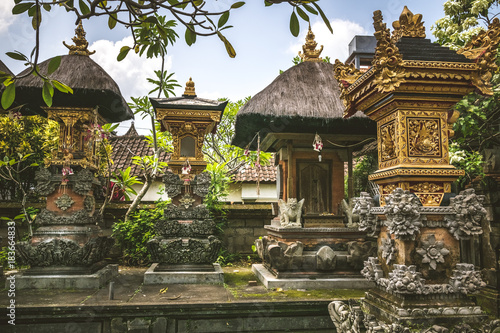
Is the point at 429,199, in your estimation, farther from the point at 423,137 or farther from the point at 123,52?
the point at 123,52

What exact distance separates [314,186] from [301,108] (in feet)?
5.81

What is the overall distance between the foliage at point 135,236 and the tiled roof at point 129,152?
2.49 metres

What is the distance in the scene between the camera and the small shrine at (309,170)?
620 centimetres

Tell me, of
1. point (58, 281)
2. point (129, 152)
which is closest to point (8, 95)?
point (58, 281)

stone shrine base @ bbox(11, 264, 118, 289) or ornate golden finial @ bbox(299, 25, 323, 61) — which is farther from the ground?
ornate golden finial @ bbox(299, 25, 323, 61)

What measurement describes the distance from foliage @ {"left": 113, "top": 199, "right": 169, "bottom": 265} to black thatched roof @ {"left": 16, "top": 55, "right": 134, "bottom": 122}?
9.89 ft

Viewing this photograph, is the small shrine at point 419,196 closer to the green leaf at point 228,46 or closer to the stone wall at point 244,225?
the green leaf at point 228,46

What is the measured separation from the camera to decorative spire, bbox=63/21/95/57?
23.4ft

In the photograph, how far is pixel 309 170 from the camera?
7527 millimetres

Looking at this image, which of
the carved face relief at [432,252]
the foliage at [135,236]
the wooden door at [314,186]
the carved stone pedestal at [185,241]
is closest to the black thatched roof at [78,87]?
the carved stone pedestal at [185,241]

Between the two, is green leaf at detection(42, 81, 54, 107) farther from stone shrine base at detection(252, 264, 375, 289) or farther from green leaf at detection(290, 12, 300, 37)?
stone shrine base at detection(252, 264, 375, 289)

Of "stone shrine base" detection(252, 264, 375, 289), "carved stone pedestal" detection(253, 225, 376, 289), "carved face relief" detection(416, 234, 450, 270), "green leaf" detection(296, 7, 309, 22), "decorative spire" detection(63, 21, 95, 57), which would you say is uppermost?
"decorative spire" detection(63, 21, 95, 57)

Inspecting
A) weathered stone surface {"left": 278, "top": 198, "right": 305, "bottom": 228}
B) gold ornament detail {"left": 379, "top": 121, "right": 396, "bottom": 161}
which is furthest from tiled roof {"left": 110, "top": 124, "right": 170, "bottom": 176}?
gold ornament detail {"left": 379, "top": 121, "right": 396, "bottom": 161}

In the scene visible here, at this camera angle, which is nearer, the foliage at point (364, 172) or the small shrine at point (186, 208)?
the small shrine at point (186, 208)
